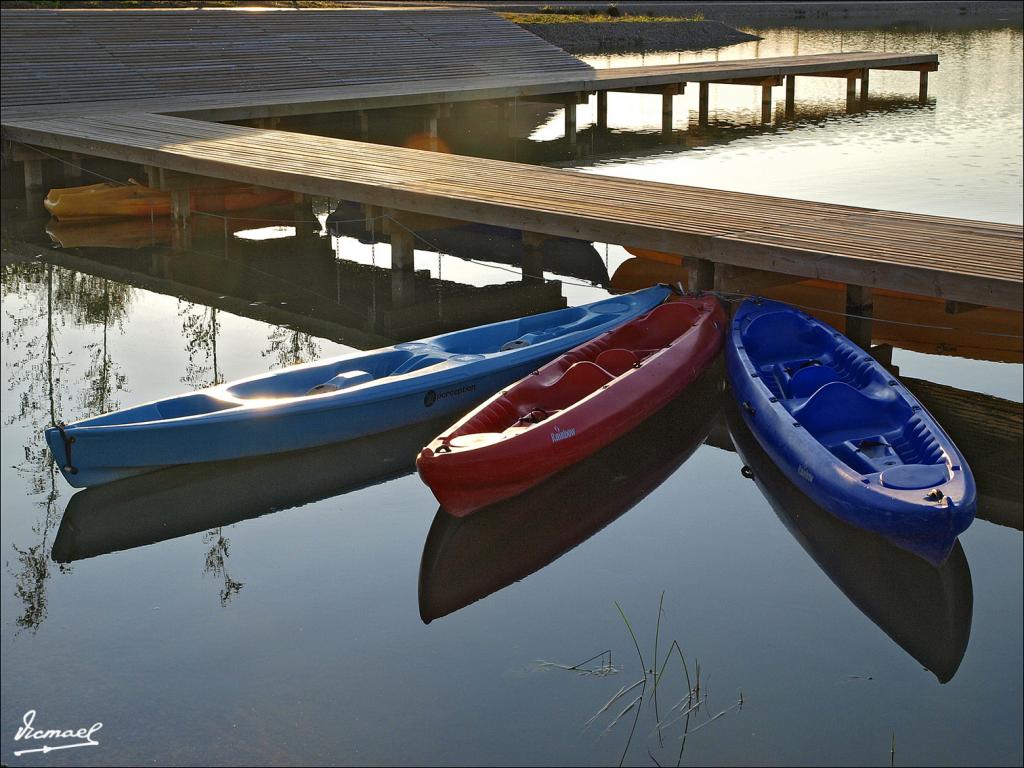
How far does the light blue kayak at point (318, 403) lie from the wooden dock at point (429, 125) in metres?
1.45

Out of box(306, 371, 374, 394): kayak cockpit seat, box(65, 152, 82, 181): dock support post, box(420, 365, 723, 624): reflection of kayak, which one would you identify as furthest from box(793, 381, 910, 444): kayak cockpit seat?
box(65, 152, 82, 181): dock support post

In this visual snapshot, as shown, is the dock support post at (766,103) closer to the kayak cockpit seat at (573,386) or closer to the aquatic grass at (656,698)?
the kayak cockpit seat at (573,386)

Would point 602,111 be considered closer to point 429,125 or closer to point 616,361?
point 429,125

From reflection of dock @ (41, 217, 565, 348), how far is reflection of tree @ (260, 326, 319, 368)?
5.0 inches

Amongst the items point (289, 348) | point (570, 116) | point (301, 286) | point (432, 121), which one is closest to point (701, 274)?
point (289, 348)

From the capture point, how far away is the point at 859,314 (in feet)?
29.0

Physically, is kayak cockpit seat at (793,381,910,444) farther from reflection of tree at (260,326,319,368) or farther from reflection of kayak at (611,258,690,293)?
reflection of kayak at (611,258,690,293)

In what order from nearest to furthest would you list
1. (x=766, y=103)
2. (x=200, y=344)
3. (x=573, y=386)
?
(x=573, y=386) → (x=200, y=344) → (x=766, y=103)

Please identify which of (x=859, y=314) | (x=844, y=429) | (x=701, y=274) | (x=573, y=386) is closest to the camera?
(x=844, y=429)

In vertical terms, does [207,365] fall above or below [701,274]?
below

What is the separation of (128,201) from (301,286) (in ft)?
12.0

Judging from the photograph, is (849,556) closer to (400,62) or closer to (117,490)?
(117,490)

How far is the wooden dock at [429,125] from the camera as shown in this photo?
28.0 feet

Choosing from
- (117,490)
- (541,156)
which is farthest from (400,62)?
(117,490)
